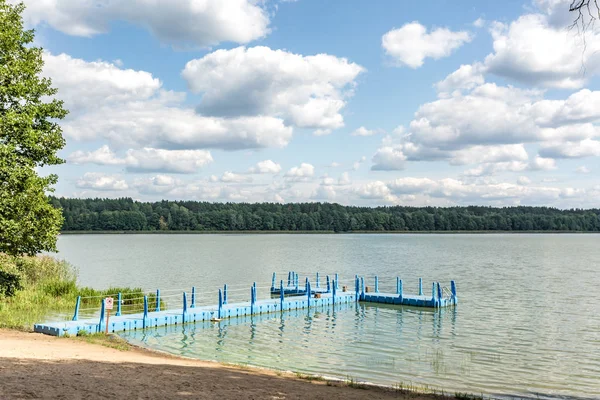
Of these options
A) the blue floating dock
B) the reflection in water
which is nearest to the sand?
the reflection in water

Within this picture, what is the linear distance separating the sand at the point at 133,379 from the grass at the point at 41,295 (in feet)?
22.8

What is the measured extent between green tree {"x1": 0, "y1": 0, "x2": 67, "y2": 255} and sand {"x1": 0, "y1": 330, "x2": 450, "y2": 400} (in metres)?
5.06

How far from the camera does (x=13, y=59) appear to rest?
22.2m

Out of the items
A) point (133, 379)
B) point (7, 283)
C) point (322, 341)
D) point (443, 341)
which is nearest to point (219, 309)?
point (322, 341)

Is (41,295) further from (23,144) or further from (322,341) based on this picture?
(322,341)

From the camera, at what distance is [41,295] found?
3195cm

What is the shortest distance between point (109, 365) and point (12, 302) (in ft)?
58.0

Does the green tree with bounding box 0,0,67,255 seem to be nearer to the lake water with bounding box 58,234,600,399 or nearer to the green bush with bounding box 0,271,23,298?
the green bush with bounding box 0,271,23,298

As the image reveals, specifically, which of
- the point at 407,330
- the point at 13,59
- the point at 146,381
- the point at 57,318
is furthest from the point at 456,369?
the point at 13,59

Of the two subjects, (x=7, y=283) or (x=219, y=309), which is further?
(x=219, y=309)

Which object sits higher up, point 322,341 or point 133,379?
point 133,379

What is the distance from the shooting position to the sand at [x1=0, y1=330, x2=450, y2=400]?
39.9 feet

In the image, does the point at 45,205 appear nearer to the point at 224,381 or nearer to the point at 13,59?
the point at 13,59

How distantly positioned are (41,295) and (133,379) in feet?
70.3
